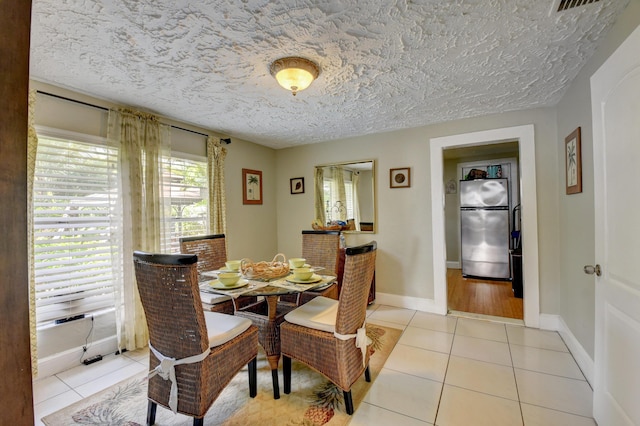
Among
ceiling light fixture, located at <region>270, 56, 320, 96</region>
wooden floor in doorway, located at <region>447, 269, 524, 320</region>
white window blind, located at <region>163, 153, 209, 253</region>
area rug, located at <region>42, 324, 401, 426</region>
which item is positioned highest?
ceiling light fixture, located at <region>270, 56, 320, 96</region>

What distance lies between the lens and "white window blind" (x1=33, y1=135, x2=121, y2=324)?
2162 mm

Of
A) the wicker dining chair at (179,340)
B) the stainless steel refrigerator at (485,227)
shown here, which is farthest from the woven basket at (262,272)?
the stainless steel refrigerator at (485,227)

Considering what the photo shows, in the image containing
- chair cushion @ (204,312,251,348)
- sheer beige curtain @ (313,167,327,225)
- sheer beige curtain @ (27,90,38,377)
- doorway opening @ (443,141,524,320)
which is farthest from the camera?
doorway opening @ (443,141,524,320)

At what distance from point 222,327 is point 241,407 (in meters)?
0.57

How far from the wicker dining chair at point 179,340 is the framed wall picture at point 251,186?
251 centimetres

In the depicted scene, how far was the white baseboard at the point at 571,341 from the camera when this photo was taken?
6.78 ft

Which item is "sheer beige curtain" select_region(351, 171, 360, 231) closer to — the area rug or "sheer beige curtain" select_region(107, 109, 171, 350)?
the area rug

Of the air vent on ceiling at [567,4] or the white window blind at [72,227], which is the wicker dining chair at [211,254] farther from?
the air vent on ceiling at [567,4]

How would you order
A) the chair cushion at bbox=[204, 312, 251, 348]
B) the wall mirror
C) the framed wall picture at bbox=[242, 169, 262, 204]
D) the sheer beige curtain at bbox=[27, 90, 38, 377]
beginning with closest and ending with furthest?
the chair cushion at bbox=[204, 312, 251, 348], the sheer beige curtain at bbox=[27, 90, 38, 377], the wall mirror, the framed wall picture at bbox=[242, 169, 262, 204]

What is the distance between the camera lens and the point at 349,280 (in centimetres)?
169

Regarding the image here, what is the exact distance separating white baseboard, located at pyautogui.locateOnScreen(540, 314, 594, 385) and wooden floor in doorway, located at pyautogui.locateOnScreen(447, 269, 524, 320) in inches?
13.6

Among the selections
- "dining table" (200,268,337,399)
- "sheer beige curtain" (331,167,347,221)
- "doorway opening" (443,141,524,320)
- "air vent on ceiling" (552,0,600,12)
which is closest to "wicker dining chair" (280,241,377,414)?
"dining table" (200,268,337,399)

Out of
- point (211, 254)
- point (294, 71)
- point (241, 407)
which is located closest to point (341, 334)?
point (241, 407)

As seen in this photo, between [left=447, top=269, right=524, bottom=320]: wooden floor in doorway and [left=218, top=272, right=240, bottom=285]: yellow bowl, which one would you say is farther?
[left=447, top=269, right=524, bottom=320]: wooden floor in doorway
